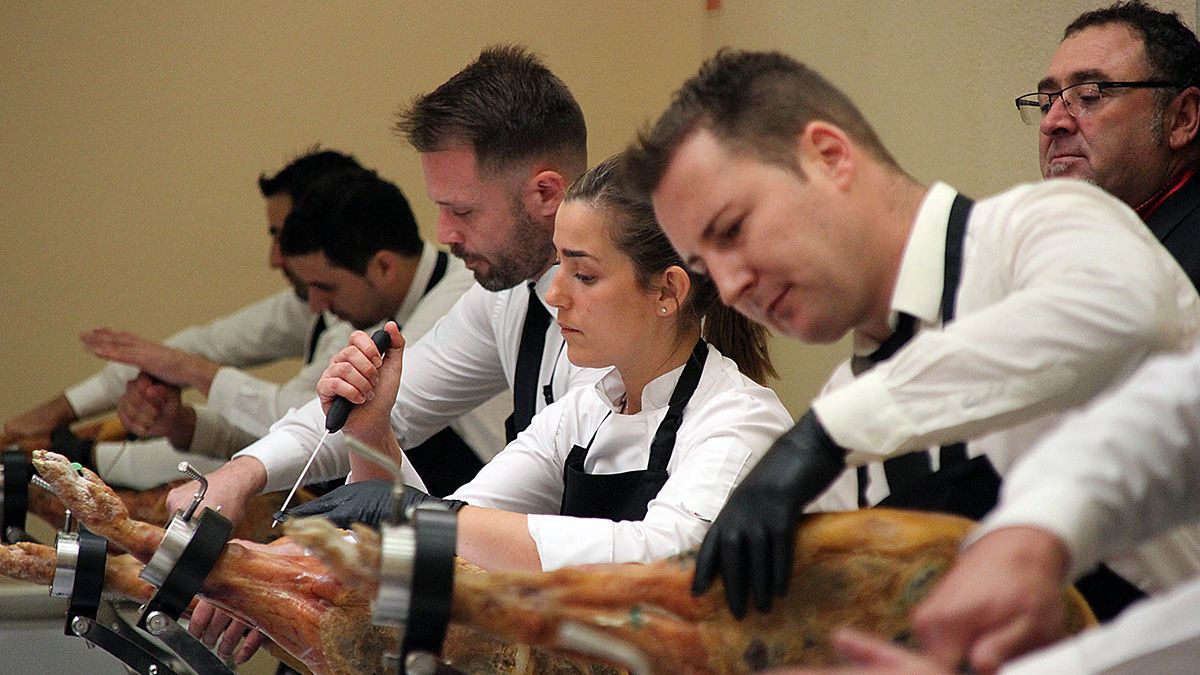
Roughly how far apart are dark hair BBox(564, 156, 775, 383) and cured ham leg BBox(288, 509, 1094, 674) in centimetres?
78

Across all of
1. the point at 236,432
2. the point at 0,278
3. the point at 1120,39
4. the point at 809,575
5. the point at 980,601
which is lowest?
the point at 236,432

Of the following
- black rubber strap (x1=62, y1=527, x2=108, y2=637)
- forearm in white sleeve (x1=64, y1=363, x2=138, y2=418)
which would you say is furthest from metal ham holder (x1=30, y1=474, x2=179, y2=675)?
forearm in white sleeve (x1=64, y1=363, x2=138, y2=418)

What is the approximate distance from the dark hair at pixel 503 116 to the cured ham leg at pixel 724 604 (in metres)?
1.52

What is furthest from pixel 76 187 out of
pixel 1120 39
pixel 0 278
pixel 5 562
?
pixel 1120 39

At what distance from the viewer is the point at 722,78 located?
1411mm

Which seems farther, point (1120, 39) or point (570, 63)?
point (570, 63)

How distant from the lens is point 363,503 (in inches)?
68.4

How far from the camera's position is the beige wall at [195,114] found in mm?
4590

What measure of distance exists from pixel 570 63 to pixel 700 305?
269 centimetres

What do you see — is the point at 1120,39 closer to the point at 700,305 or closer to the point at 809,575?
the point at 700,305

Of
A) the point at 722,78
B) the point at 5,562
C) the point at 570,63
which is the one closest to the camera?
the point at 722,78

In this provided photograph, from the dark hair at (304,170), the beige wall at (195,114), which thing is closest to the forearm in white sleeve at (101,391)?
the beige wall at (195,114)

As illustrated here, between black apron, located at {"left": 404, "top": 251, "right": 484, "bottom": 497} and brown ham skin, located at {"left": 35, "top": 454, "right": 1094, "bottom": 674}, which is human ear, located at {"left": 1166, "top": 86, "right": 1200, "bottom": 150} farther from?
black apron, located at {"left": 404, "top": 251, "right": 484, "bottom": 497}

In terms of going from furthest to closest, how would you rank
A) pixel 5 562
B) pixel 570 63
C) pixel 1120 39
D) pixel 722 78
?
1. pixel 570 63
2. pixel 1120 39
3. pixel 5 562
4. pixel 722 78
